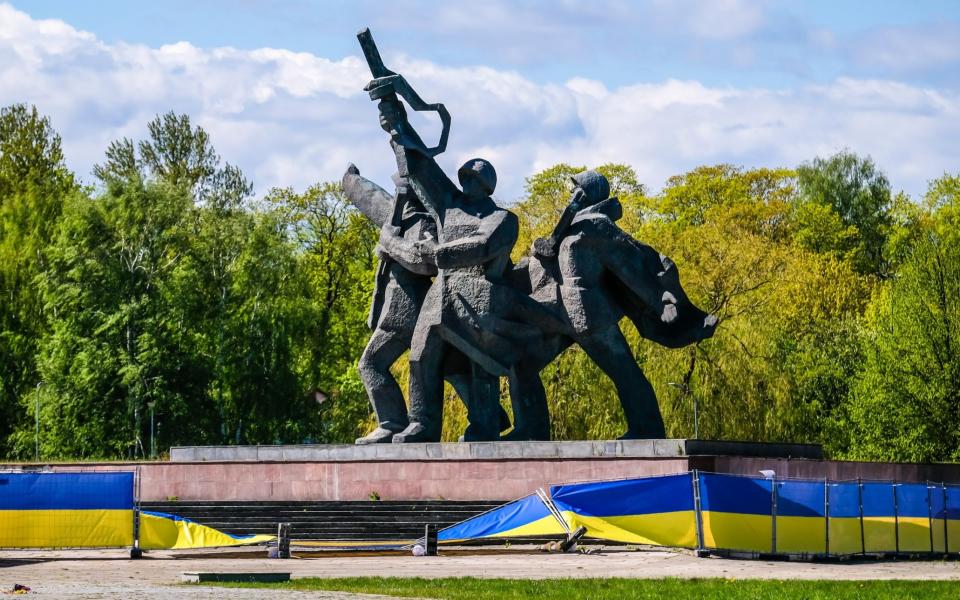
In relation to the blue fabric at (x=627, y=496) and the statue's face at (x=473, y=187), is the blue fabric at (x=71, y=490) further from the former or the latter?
the statue's face at (x=473, y=187)

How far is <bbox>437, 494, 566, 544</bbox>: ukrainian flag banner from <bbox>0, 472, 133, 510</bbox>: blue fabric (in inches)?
156

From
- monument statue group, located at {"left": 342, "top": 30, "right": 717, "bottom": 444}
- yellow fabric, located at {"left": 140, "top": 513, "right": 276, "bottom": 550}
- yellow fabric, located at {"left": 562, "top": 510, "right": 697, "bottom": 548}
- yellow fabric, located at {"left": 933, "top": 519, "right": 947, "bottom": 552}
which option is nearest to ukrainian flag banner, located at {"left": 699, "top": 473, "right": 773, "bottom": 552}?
yellow fabric, located at {"left": 562, "top": 510, "right": 697, "bottom": 548}

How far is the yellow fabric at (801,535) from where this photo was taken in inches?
742

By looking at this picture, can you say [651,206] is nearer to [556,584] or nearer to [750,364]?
[750,364]

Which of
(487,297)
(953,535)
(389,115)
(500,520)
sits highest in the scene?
(389,115)

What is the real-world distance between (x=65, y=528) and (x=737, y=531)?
809 cm

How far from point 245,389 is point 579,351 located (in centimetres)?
1405

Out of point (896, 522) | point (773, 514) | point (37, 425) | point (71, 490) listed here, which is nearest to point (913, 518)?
point (896, 522)

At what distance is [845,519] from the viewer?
19391 millimetres

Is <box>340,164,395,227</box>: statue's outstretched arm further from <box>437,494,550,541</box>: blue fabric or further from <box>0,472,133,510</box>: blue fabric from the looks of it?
<box>0,472,133,510</box>: blue fabric

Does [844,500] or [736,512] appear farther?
[844,500]

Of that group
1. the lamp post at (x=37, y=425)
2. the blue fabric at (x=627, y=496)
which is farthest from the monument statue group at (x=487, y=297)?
the lamp post at (x=37, y=425)

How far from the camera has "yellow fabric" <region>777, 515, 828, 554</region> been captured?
61.9 feet

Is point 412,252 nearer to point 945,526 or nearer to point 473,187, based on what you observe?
point 473,187
